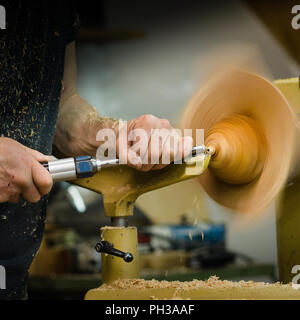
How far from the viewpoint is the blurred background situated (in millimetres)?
2535

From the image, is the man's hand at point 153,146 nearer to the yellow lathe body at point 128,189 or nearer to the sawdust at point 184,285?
the yellow lathe body at point 128,189

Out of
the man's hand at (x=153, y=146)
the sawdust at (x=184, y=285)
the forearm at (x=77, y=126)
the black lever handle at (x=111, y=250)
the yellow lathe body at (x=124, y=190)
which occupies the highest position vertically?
the forearm at (x=77, y=126)

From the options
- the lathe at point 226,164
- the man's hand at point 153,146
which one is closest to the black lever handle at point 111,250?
the lathe at point 226,164

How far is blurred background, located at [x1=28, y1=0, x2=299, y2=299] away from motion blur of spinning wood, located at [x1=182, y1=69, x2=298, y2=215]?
130cm

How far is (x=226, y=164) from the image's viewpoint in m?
0.96

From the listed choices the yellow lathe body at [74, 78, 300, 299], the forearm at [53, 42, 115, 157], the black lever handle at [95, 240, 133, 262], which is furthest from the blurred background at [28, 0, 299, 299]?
the black lever handle at [95, 240, 133, 262]

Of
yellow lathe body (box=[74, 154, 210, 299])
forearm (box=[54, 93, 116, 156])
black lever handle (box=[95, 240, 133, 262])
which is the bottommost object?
black lever handle (box=[95, 240, 133, 262])

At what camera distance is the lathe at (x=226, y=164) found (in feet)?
2.99

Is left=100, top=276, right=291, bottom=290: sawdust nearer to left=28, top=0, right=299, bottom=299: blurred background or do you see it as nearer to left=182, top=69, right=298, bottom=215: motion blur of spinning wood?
left=182, top=69, right=298, bottom=215: motion blur of spinning wood

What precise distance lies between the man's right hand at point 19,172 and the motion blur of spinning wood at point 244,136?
349 mm

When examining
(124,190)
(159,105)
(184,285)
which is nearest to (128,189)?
(124,190)

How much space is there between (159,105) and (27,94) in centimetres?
247

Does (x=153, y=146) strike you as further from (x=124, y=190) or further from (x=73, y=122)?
(x=73, y=122)

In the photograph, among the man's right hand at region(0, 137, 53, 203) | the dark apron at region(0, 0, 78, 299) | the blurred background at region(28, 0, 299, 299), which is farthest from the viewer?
the blurred background at region(28, 0, 299, 299)
